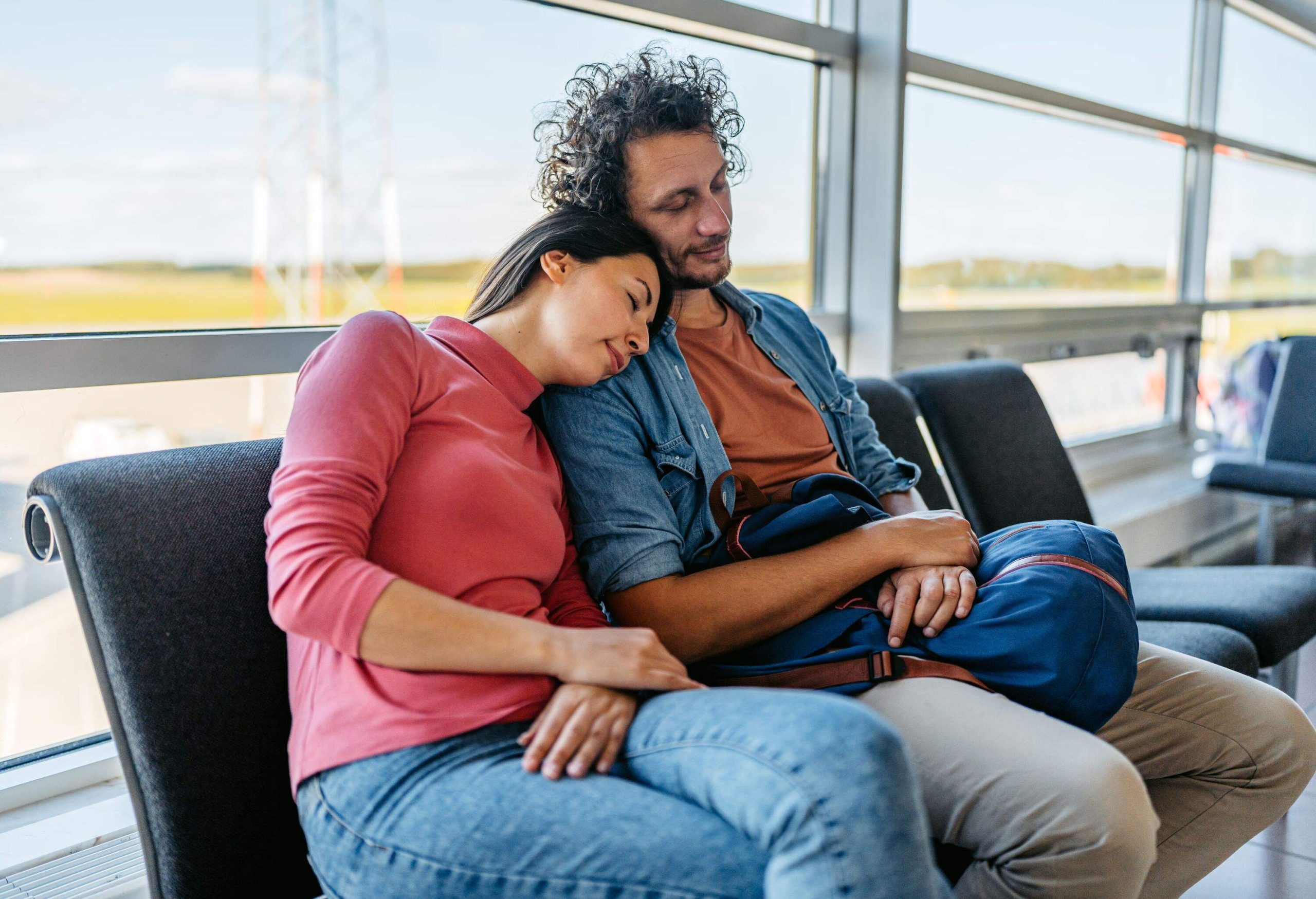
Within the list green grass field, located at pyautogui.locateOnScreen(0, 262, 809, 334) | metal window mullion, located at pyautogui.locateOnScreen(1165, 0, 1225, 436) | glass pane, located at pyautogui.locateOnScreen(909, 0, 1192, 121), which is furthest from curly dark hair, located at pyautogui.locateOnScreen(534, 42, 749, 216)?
metal window mullion, located at pyautogui.locateOnScreen(1165, 0, 1225, 436)

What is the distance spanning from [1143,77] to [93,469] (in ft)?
13.7

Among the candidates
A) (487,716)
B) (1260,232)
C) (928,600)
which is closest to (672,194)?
(928,600)

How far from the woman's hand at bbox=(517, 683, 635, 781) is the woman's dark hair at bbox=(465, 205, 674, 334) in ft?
1.85

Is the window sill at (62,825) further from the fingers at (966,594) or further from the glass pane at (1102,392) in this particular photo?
the glass pane at (1102,392)

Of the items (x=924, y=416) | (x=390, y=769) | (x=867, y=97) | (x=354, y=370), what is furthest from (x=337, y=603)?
(x=867, y=97)

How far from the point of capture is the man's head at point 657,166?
4.98 ft

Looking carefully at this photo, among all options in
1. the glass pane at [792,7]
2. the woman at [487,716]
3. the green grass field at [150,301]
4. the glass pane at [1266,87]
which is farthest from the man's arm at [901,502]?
the glass pane at [1266,87]

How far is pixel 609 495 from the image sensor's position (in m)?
1.35

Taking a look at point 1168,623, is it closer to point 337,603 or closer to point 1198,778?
point 1198,778

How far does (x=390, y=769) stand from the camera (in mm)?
1020

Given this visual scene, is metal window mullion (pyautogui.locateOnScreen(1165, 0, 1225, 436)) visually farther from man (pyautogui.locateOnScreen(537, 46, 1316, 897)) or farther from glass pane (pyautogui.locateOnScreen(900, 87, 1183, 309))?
man (pyautogui.locateOnScreen(537, 46, 1316, 897))

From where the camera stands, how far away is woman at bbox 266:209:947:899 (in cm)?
92

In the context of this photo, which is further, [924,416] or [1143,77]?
[1143,77]

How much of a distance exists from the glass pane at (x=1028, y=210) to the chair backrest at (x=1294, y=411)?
2.22 ft
